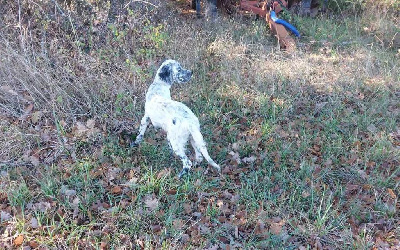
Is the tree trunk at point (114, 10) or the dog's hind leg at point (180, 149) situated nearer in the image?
the dog's hind leg at point (180, 149)

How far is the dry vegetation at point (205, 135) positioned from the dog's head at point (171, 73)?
721 millimetres

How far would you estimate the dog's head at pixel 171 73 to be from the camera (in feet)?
14.6

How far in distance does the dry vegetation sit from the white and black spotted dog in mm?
230

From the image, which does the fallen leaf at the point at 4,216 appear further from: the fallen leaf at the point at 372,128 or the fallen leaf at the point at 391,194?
the fallen leaf at the point at 372,128

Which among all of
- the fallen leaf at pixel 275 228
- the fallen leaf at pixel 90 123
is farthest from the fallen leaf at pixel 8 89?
the fallen leaf at pixel 275 228

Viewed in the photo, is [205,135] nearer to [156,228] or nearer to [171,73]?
[171,73]

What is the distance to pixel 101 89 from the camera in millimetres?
5020

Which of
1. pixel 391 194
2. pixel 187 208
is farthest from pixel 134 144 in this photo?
pixel 391 194

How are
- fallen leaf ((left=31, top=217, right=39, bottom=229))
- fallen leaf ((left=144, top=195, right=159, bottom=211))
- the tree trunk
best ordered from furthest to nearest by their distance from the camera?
the tree trunk
fallen leaf ((left=144, top=195, right=159, bottom=211))
fallen leaf ((left=31, top=217, right=39, bottom=229))

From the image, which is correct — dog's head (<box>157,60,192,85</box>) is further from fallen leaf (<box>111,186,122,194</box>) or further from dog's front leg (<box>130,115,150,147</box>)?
fallen leaf (<box>111,186,122,194</box>)

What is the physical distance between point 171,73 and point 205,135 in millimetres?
927

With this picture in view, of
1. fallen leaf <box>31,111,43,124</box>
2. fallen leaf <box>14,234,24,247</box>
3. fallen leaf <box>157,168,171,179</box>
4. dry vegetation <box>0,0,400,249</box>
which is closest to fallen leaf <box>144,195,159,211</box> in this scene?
dry vegetation <box>0,0,400,249</box>

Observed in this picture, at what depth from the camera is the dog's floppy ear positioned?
14.6 ft

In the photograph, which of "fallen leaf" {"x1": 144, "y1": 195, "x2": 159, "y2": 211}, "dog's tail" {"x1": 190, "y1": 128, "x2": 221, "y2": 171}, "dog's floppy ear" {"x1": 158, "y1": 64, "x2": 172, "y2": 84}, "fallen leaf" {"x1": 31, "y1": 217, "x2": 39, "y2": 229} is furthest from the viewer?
"dog's floppy ear" {"x1": 158, "y1": 64, "x2": 172, "y2": 84}
